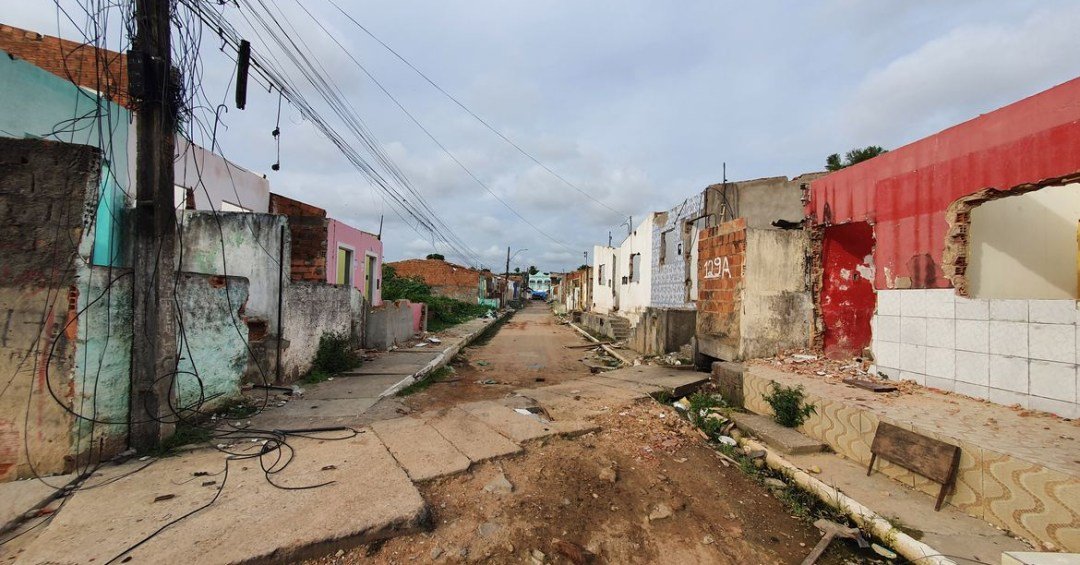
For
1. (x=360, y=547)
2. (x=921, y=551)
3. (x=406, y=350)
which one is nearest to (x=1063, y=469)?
(x=921, y=551)

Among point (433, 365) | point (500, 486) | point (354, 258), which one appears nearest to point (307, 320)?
point (433, 365)

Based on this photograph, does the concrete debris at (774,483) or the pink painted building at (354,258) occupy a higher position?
the pink painted building at (354,258)

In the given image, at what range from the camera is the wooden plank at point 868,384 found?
4695mm

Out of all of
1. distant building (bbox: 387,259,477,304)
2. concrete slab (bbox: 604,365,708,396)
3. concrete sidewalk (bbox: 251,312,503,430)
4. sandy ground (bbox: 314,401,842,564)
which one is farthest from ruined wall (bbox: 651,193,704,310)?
distant building (bbox: 387,259,477,304)

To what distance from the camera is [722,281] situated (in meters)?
7.60

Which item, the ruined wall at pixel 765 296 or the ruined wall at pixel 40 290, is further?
the ruined wall at pixel 765 296

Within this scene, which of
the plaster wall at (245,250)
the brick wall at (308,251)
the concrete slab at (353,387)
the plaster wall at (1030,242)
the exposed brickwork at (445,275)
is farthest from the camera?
the exposed brickwork at (445,275)

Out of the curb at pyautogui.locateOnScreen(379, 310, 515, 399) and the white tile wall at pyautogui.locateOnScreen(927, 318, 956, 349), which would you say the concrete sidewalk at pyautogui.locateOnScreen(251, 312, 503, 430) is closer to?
the curb at pyautogui.locateOnScreen(379, 310, 515, 399)

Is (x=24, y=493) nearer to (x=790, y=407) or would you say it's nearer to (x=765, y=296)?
(x=790, y=407)

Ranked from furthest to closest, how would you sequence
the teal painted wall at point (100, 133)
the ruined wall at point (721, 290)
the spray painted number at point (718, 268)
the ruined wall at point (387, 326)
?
the ruined wall at point (387, 326)
the spray painted number at point (718, 268)
the ruined wall at point (721, 290)
the teal painted wall at point (100, 133)

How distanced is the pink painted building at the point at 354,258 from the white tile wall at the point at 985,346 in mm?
9393

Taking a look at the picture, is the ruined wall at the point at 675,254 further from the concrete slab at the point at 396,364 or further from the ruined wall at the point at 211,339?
the ruined wall at the point at 211,339

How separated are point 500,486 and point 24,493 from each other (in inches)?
128

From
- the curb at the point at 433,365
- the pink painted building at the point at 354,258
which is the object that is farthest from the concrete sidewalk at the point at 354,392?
the pink painted building at the point at 354,258
